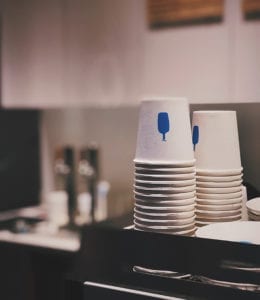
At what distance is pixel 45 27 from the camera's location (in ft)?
7.89

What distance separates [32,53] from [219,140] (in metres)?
1.97

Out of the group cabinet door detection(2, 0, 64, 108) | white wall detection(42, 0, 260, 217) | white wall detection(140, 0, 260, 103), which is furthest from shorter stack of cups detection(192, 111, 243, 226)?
cabinet door detection(2, 0, 64, 108)

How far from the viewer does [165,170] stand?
2.00 ft

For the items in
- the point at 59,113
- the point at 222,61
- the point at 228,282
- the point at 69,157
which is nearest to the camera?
the point at 228,282

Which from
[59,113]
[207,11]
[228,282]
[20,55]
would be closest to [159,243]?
[228,282]

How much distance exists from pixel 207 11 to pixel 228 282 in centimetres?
156

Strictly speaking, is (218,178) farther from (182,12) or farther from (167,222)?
(182,12)

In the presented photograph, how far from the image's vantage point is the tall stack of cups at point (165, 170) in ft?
1.99

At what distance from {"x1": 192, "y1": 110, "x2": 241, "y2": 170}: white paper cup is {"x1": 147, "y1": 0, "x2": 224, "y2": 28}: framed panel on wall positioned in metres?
1.37

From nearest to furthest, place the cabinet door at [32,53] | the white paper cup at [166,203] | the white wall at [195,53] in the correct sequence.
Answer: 1. the white paper cup at [166,203]
2. the white wall at [195,53]
3. the cabinet door at [32,53]

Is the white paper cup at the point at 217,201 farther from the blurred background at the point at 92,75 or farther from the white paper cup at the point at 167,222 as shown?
the blurred background at the point at 92,75

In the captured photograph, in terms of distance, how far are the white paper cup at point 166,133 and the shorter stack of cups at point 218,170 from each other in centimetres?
3

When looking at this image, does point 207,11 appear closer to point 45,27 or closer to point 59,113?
point 45,27

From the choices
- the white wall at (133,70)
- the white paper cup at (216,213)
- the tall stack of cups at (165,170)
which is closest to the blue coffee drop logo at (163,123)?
the tall stack of cups at (165,170)
